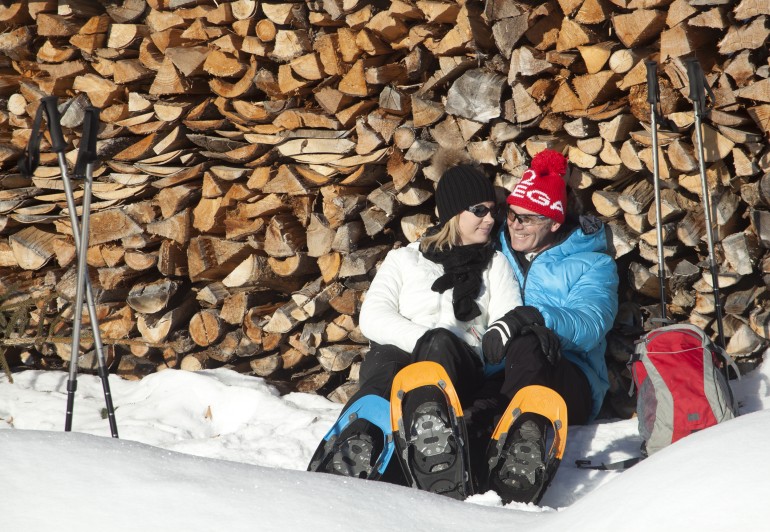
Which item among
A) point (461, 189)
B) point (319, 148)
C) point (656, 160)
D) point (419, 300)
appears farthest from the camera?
point (319, 148)

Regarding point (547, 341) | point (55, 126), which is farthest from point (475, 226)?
point (55, 126)

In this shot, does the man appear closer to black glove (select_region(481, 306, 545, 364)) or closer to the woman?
black glove (select_region(481, 306, 545, 364))

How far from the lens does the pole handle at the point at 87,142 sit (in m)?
3.00

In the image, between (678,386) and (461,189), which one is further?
(461,189)

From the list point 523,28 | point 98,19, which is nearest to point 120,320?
point 98,19

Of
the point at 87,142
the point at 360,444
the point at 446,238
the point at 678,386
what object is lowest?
the point at 360,444

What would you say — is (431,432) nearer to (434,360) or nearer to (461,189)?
(434,360)

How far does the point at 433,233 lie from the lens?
12.2 ft

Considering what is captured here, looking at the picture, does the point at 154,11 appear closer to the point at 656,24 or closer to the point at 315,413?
the point at 315,413

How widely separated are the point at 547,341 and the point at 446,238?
740mm

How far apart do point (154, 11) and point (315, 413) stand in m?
2.24

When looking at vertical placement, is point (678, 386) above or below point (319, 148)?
below

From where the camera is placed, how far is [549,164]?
3426 mm


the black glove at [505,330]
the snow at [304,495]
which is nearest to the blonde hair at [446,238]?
the black glove at [505,330]
